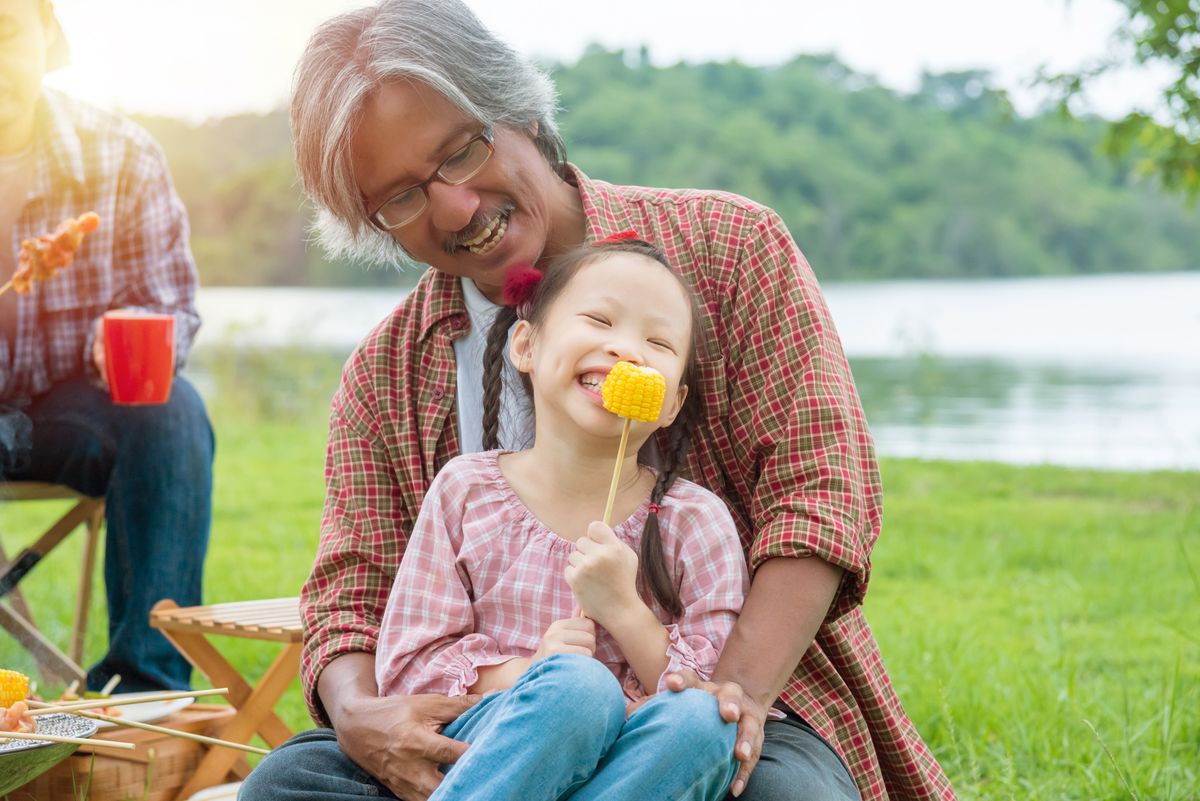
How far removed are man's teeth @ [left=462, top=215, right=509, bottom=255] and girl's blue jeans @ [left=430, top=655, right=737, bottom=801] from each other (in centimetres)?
80

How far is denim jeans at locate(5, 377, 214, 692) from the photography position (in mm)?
3463

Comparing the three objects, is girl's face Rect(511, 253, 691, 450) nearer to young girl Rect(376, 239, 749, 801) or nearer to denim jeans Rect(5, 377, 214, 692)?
young girl Rect(376, 239, 749, 801)

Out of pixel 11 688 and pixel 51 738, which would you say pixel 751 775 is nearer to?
pixel 51 738

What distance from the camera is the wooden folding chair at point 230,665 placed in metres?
2.76

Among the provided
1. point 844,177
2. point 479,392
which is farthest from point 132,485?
point 844,177

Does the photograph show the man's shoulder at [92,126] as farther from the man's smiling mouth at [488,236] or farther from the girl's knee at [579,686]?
the girl's knee at [579,686]

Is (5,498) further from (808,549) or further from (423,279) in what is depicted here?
(808,549)

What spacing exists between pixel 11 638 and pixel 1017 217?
84.4ft

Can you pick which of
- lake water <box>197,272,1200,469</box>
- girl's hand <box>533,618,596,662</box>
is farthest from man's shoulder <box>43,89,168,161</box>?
girl's hand <box>533,618,596,662</box>

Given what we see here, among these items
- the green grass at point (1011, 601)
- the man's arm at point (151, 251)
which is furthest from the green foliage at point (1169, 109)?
the man's arm at point (151, 251)

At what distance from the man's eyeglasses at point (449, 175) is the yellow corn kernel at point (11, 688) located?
3.00ft

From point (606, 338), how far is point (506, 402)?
15.3 inches

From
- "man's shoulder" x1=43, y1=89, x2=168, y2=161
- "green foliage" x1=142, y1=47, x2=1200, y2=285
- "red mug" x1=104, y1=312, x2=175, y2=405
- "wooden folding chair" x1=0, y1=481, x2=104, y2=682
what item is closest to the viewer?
"red mug" x1=104, y1=312, x2=175, y2=405

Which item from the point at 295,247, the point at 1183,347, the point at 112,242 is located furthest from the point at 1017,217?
the point at 112,242
